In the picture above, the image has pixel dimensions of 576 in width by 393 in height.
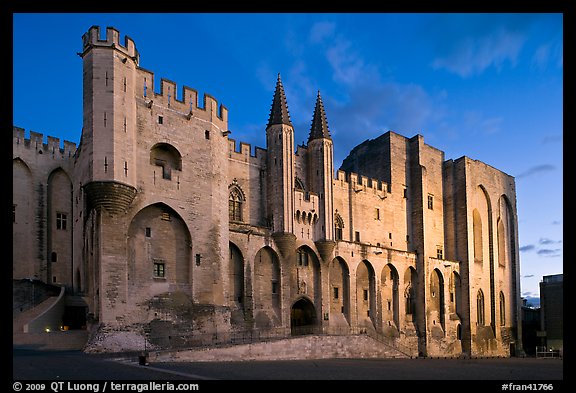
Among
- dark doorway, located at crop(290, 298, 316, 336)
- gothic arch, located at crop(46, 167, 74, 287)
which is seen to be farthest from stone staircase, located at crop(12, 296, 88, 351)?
dark doorway, located at crop(290, 298, 316, 336)

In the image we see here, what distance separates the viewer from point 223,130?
3456cm

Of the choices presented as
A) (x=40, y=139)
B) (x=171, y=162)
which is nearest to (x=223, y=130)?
(x=171, y=162)

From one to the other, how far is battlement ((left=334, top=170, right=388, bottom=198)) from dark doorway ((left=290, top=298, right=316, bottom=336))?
10313mm

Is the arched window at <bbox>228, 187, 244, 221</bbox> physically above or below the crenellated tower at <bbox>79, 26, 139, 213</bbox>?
below

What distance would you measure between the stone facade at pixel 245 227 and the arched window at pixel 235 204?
11 centimetres

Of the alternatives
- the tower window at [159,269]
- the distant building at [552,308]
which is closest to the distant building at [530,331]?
the distant building at [552,308]

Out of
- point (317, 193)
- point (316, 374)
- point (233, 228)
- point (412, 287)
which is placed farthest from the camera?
point (412, 287)

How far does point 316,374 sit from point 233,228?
15.9 metres

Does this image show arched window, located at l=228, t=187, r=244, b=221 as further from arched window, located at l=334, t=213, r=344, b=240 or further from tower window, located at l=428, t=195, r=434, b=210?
tower window, located at l=428, t=195, r=434, b=210

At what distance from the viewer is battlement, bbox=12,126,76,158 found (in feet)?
116

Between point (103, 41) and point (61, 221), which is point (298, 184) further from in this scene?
point (103, 41)

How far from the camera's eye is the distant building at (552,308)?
53.9m
